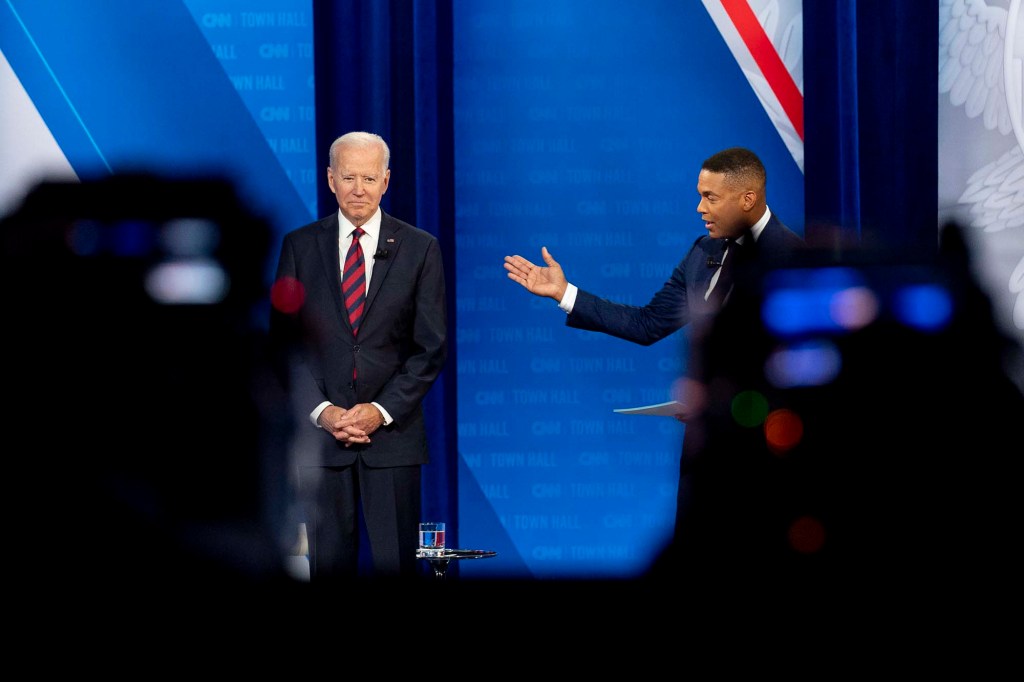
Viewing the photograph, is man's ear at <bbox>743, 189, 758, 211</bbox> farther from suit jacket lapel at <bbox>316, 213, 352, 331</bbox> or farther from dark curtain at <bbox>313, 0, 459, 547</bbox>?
dark curtain at <bbox>313, 0, 459, 547</bbox>

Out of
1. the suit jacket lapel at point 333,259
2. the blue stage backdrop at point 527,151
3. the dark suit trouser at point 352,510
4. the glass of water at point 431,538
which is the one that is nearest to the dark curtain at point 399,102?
the blue stage backdrop at point 527,151

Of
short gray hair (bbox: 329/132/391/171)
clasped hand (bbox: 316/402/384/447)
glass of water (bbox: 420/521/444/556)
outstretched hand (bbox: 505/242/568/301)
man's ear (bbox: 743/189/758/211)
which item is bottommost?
glass of water (bbox: 420/521/444/556)

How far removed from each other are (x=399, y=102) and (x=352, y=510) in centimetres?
161

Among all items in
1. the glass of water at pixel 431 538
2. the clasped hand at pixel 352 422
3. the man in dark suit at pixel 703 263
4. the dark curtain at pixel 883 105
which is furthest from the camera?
the dark curtain at pixel 883 105

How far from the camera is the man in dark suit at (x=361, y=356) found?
284cm

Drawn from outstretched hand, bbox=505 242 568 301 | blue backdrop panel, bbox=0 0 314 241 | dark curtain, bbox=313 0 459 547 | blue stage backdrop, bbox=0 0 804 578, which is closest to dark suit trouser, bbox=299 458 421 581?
outstretched hand, bbox=505 242 568 301

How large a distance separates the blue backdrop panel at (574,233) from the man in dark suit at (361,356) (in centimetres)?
121

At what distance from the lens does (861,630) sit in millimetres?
808

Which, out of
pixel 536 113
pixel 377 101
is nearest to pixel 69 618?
pixel 377 101

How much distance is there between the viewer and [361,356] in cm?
288

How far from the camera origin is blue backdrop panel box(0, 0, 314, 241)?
13.3ft

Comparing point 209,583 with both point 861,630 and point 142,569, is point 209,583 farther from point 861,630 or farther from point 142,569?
point 861,630

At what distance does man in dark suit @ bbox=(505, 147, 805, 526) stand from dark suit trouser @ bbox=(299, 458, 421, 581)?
1.95 feet

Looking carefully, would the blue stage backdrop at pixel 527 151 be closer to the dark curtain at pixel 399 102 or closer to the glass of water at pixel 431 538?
the dark curtain at pixel 399 102
